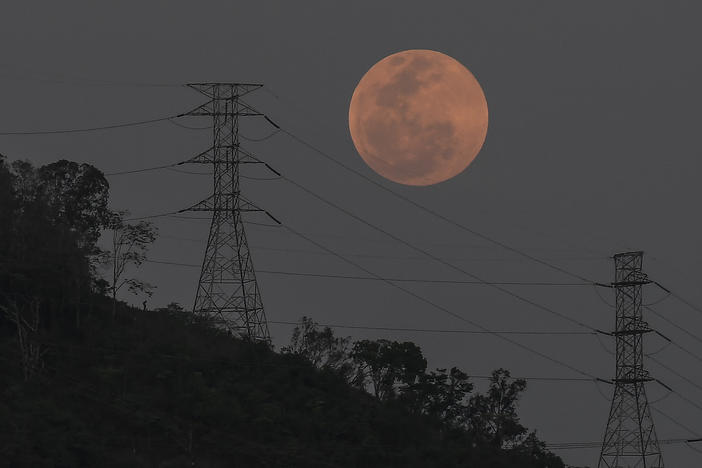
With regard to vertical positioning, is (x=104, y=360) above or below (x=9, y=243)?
below

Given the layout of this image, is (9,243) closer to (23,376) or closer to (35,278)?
(35,278)

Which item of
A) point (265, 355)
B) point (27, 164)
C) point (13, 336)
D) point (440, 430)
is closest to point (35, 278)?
point (13, 336)

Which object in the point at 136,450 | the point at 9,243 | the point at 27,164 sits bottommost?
the point at 136,450

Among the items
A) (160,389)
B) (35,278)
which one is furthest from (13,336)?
(160,389)

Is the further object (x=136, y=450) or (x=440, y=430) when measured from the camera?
(x=440, y=430)

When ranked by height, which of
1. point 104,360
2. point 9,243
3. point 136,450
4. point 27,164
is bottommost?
point 136,450

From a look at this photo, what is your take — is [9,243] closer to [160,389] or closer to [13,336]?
[13,336]

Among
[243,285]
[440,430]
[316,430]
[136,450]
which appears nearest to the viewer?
[136,450]

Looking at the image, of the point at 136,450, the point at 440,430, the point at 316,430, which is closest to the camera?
the point at 136,450

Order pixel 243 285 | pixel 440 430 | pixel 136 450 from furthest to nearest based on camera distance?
1. pixel 440 430
2. pixel 243 285
3. pixel 136 450

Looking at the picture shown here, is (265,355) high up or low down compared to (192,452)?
up
